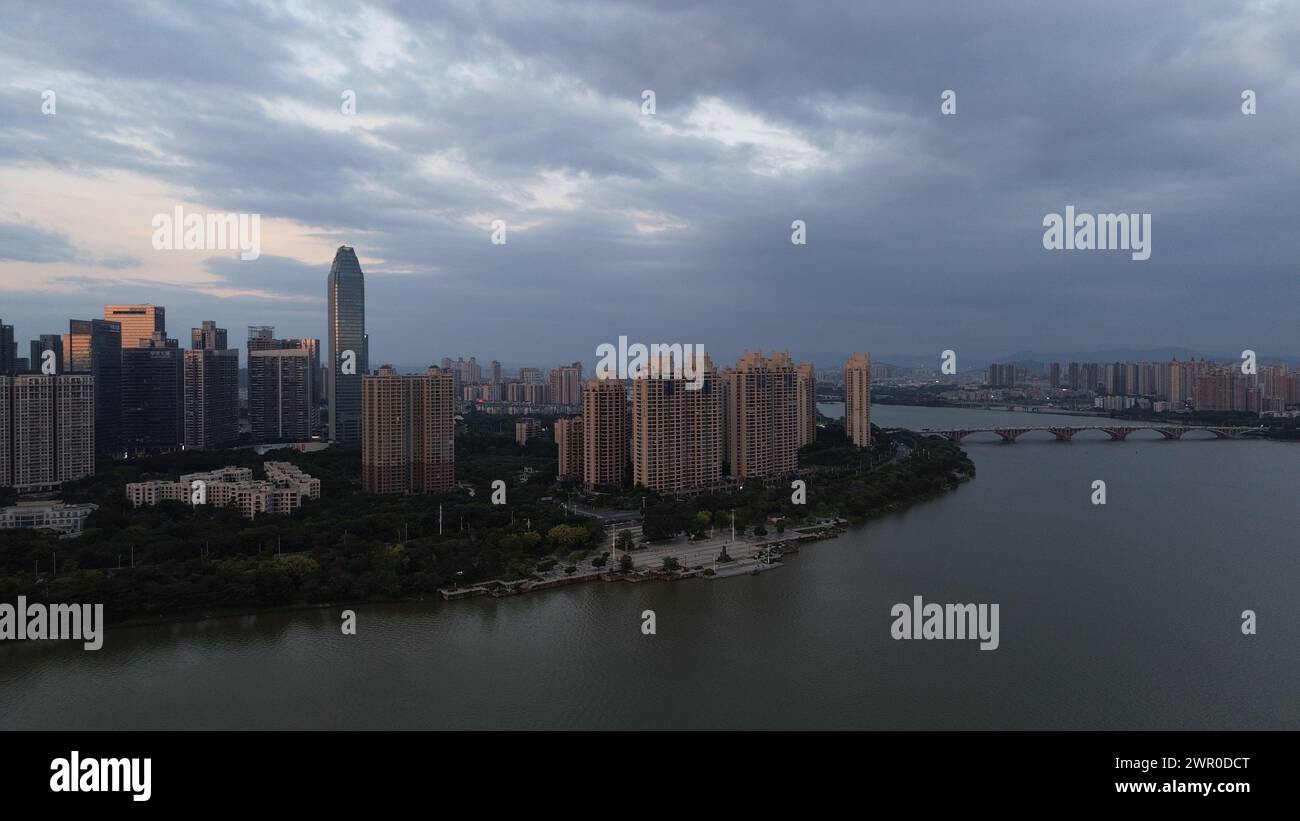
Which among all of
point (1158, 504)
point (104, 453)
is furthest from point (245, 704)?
point (104, 453)

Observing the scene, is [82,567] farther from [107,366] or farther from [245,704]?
[107,366]

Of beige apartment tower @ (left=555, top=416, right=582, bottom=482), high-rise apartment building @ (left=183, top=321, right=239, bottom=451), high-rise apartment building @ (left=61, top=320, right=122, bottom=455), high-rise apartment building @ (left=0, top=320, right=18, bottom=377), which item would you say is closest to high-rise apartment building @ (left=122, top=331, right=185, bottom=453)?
high-rise apartment building @ (left=61, top=320, right=122, bottom=455)

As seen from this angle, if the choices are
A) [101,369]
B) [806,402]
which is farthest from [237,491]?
[806,402]

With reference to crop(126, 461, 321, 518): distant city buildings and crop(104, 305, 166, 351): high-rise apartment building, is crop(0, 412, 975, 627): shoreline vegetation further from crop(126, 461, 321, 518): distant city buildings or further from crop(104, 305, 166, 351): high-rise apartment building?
crop(104, 305, 166, 351): high-rise apartment building

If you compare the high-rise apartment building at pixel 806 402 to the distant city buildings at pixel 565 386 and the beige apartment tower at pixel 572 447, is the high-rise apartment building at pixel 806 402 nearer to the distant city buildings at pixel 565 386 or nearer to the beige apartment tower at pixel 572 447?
the beige apartment tower at pixel 572 447

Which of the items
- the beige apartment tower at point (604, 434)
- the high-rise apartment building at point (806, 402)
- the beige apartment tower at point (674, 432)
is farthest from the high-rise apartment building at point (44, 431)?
the high-rise apartment building at point (806, 402)

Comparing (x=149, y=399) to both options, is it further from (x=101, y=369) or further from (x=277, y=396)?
(x=277, y=396)
